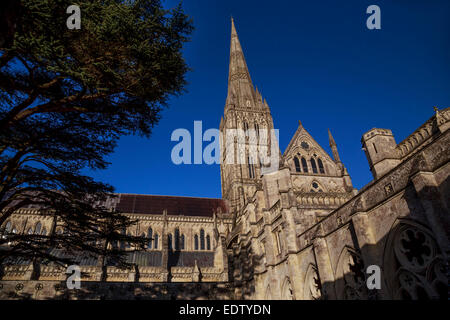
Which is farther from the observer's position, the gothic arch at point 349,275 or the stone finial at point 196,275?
the stone finial at point 196,275

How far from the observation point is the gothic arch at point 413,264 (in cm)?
838

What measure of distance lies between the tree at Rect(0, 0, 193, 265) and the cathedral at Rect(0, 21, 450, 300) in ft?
8.38

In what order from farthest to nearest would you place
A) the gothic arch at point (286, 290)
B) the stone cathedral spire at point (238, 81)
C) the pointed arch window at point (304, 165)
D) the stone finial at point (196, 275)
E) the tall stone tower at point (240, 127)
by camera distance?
the stone cathedral spire at point (238, 81)
the tall stone tower at point (240, 127)
the stone finial at point (196, 275)
the pointed arch window at point (304, 165)
the gothic arch at point (286, 290)

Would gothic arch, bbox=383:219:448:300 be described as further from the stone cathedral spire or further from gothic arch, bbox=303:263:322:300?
the stone cathedral spire

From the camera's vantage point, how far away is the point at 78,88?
8859mm

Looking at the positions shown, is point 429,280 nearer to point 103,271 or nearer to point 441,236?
point 441,236

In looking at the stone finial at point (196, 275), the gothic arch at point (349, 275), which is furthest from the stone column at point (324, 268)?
the stone finial at point (196, 275)

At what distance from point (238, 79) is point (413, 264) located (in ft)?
166

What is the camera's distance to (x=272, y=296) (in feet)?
59.9

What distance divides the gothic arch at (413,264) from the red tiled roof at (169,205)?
32.7m

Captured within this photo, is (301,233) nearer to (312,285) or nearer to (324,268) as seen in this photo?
(312,285)

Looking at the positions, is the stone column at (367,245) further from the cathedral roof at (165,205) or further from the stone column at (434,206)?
the cathedral roof at (165,205)

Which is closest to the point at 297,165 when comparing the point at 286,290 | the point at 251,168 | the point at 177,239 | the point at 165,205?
the point at 286,290
